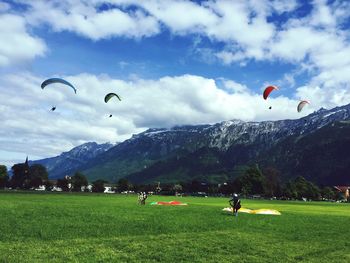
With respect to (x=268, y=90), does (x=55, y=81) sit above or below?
below

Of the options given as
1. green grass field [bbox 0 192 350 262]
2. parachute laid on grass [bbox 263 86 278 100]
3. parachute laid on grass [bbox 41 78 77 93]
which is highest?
parachute laid on grass [bbox 263 86 278 100]

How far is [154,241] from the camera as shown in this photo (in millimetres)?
23734

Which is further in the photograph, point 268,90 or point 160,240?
point 268,90

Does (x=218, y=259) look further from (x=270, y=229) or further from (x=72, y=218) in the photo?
(x=72, y=218)

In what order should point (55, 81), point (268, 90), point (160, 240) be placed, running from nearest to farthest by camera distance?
point (160, 240) < point (55, 81) < point (268, 90)

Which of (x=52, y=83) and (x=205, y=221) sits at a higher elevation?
(x=52, y=83)

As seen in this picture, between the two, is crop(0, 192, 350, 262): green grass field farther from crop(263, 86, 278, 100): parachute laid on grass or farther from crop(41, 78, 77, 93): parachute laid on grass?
crop(263, 86, 278, 100): parachute laid on grass

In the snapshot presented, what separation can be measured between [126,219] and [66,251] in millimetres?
14406

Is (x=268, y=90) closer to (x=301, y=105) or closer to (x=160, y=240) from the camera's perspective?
(x=301, y=105)

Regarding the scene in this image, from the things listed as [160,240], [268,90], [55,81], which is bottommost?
[160,240]

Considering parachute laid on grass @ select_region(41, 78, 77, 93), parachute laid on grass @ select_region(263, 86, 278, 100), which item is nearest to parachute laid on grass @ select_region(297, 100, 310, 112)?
parachute laid on grass @ select_region(263, 86, 278, 100)

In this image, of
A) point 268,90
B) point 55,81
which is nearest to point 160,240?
point 55,81

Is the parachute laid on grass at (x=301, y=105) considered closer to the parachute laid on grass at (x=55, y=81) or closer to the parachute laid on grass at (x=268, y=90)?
the parachute laid on grass at (x=268, y=90)

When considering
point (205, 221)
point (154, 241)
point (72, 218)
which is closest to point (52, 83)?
point (72, 218)
